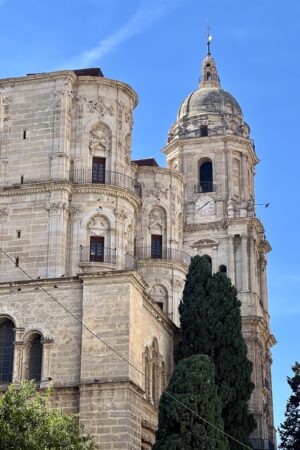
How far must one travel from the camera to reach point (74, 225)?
43.4m

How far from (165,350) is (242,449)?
5.92 m

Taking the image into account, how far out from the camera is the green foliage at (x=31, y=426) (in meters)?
26.5

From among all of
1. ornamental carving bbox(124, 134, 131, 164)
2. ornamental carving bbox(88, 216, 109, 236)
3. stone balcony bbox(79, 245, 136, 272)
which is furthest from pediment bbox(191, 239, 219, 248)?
ornamental carving bbox(88, 216, 109, 236)

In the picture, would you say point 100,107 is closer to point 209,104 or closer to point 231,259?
point 231,259

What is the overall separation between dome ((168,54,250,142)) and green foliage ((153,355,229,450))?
30.7 m

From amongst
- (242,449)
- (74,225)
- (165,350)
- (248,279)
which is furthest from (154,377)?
(248,279)

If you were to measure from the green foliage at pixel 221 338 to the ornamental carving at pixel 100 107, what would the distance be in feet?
29.4

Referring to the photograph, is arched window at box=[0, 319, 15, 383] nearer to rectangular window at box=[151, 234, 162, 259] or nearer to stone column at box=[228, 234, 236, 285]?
rectangular window at box=[151, 234, 162, 259]

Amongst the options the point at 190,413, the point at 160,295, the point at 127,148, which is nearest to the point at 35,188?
the point at 127,148

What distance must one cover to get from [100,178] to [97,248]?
3660 mm

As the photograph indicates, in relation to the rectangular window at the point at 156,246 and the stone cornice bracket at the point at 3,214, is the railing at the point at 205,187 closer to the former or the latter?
the rectangular window at the point at 156,246

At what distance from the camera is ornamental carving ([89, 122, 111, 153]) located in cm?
4503

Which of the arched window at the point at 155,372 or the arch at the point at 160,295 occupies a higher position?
the arch at the point at 160,295

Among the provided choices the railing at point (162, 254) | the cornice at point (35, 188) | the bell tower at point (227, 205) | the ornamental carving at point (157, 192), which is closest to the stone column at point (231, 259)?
the bell tower at point (227, 205)
